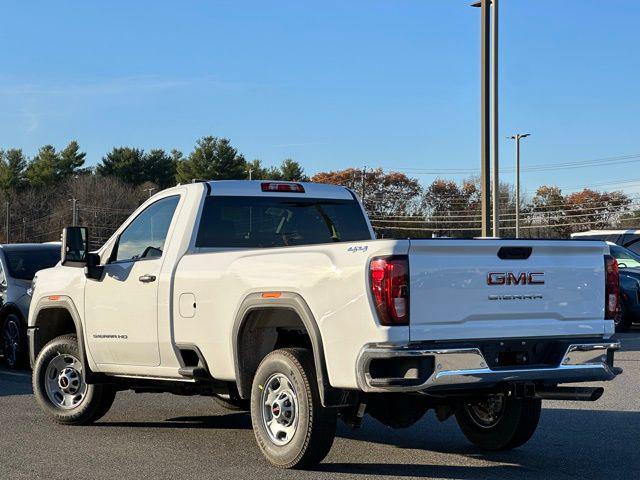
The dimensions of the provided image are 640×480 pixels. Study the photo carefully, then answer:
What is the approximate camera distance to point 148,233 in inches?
334

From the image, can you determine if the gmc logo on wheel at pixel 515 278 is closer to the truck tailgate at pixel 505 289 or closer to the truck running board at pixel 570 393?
the truck tailgate at pixel 505 289

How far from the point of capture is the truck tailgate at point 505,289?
6055 mm

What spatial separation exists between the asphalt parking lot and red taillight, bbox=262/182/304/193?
2.11 meters

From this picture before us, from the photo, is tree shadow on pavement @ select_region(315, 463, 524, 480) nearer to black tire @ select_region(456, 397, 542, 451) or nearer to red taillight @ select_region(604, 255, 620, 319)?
black tire @ select_region(456, 397, 542, 451)

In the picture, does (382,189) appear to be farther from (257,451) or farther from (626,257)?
(257,451)

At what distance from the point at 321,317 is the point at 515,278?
1279 millimetres

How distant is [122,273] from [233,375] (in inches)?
67.2

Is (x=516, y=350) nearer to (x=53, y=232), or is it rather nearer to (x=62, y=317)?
(x=62, y=317)

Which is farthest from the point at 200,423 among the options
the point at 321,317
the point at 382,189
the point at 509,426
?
the point at 382,189

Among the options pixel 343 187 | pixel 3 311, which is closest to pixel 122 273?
pixel 343 187

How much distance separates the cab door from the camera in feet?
26.2

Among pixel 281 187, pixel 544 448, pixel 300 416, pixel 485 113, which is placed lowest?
pixel 544 448

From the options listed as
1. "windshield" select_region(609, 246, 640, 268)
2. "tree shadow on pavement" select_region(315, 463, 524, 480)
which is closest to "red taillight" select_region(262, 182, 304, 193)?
"tree shadow on pavement" select_region(315, 463, 524, 480)

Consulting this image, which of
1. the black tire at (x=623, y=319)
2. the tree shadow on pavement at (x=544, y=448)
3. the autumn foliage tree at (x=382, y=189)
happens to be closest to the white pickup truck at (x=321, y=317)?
the tree shadow on pavement at (x=544, y=448)
